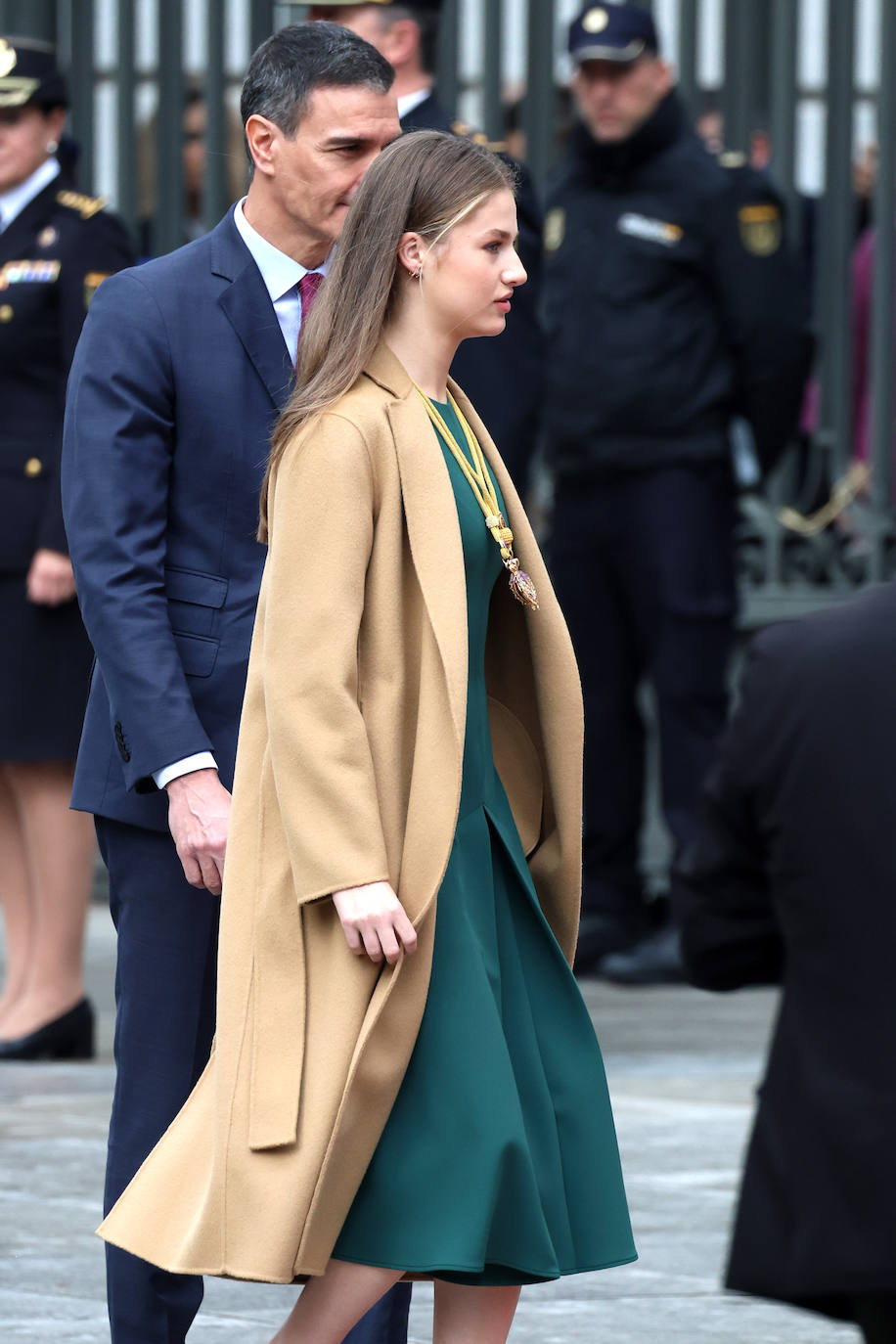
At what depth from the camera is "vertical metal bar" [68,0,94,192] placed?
8180mm

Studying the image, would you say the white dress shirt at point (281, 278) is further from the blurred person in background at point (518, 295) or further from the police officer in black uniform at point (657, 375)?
the police officer in black uniform at point (657, 375)

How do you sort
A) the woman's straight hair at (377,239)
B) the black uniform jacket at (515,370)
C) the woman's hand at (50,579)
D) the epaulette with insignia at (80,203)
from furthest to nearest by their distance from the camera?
the epaulette with insignia at (80,203) < the woman's hand at (50,579) < the black uniform jacket at (515,370) < the woman's straight hair at (377,239)

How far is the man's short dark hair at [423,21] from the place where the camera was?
525cm

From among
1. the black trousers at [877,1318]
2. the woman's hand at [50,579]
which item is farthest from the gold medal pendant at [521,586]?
the woman's hand at [50,579]

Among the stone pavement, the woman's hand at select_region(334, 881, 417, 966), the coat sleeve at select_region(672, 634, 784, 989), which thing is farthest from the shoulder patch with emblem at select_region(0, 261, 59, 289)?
the coat sleeve at select_region(672, 634, 784, 989)

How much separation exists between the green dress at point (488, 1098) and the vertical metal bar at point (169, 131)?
514cm

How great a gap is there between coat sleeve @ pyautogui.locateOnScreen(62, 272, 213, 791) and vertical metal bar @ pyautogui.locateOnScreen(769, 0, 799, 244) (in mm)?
4429

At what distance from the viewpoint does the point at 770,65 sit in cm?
767

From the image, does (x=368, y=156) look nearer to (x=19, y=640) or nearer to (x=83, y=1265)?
(x=83, y=1265)

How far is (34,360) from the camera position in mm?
5859

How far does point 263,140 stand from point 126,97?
4.79 m

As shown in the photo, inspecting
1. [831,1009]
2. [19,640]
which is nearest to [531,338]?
[19,640]

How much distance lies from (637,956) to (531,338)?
6.45 ft

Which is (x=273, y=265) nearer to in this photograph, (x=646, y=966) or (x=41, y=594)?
(x=41, y=594)
